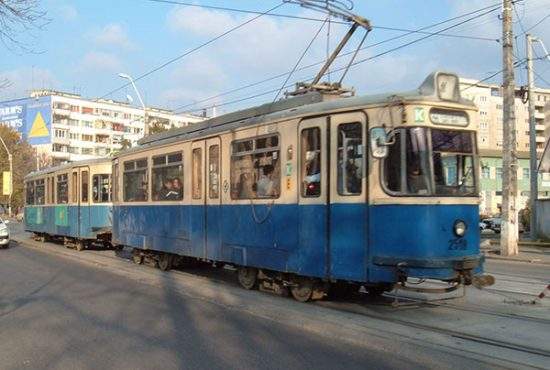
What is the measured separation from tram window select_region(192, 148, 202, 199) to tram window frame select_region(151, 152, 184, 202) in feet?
1.98

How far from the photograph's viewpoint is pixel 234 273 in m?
15.3

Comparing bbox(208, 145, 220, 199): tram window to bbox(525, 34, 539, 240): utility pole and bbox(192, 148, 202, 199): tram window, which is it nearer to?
bbox(192, 148, 202, 199): tram window

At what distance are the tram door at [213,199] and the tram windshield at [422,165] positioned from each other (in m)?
4.50

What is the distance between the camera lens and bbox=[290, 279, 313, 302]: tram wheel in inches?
414

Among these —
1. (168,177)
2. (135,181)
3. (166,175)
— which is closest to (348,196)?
(168,177)

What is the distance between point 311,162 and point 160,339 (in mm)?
3626

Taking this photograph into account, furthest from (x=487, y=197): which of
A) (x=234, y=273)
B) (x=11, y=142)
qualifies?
(x=234, y=273)

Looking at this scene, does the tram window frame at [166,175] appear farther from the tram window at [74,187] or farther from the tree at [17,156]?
the tree at [17,156]

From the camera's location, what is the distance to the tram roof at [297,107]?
9.13 m

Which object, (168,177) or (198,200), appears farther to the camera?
(168,177)

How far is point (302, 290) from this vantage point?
10.7m

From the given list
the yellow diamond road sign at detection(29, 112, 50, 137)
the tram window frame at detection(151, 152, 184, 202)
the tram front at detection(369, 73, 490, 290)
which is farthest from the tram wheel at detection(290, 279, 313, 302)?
the yellow diamond road sign at detection(29, 112, 50, 137)

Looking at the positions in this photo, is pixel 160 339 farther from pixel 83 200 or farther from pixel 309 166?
pixel 83 200

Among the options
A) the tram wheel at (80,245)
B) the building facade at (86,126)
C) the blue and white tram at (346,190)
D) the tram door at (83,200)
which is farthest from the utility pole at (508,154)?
the building facade at (86,126)
